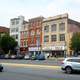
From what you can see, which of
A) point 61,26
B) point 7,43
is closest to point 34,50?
point 7,43

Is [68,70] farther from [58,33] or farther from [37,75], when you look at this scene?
[58,33]

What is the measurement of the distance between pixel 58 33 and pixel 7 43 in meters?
20.2

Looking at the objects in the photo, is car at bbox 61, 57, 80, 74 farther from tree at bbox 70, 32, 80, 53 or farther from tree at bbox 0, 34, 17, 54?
tree at bbox 0, 34, 17, 54

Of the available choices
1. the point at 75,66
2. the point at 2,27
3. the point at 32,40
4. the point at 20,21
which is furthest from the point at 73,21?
the point at 75,66

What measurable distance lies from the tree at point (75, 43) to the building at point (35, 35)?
697 inches

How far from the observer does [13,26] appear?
10356cm

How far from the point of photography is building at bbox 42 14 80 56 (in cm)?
8162

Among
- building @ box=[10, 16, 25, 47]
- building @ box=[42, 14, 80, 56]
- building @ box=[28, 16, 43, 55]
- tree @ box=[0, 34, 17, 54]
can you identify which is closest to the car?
building @ box=[42, 14, 80, 56]

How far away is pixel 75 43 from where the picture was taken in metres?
73.7

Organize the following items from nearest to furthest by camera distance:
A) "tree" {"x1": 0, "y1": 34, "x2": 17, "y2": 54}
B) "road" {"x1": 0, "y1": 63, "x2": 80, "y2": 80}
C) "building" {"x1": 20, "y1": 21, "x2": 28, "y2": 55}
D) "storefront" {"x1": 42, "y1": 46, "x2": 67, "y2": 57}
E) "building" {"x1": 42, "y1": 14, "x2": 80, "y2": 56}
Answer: "road" {"x1": 0, "y1": 63, "x2": 80, "y2": 80} → "building" {"x1": 42, "y1": 14, "x2": 80, "y2": 56} → "storefront" {"x1": 42, "y1": 46, "x2": 67, "y2": 57} → "tree" {"x1": 0, "y1": 34, "x2": 17, "y2": 54} → "building" {"x1": 20, "y1": 21, "x2": 28, "y2": 55}

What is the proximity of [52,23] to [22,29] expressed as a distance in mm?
15886

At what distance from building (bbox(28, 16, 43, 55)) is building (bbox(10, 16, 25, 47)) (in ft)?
18.4

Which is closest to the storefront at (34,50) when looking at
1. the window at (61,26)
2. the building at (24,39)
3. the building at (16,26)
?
the building at (24,39)

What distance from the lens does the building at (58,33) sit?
8162 cm
